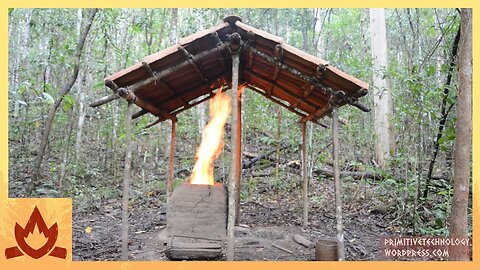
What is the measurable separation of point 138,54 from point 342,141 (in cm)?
895

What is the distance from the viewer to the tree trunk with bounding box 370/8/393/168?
11.8 meters

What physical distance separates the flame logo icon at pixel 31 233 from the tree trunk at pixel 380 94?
351 inches

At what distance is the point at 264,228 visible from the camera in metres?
7.62

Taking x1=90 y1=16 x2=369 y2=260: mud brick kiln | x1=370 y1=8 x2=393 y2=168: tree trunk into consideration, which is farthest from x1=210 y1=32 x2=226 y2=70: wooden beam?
x1=370 y1=8 x2=393 y2=168: tree trunk

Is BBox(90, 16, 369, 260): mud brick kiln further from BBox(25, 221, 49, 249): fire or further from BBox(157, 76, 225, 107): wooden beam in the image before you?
BBox(25, 221, 49, 249): fire

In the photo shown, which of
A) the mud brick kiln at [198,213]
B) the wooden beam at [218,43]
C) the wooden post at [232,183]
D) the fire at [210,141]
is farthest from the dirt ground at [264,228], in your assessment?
the wooden beam at [218,43]

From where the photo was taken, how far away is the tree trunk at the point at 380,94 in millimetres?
11758

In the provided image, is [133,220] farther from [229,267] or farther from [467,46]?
[467,46]

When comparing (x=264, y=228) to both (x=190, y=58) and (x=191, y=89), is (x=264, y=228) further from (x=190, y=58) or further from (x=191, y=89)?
(x=190, y=58)

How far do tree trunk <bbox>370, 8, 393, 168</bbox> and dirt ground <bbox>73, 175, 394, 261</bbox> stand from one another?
1901mm

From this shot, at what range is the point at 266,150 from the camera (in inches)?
547

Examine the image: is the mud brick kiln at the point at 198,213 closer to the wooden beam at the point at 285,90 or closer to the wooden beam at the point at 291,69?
the wooden beam at the point at 285,90

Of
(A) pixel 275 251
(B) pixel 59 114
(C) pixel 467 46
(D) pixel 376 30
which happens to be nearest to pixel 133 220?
(A) pixel 275 251

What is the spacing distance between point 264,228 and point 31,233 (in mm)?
4110
